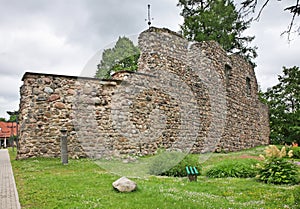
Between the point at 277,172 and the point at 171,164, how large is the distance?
2746 millimetres

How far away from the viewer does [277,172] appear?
22.8 ft

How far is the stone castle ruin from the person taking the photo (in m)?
10.3

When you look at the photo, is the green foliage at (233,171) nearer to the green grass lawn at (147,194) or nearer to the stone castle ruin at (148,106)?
the green grass lawn at (147,194)

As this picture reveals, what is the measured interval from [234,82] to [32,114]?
12.0 metres

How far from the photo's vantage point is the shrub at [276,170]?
6.80 m

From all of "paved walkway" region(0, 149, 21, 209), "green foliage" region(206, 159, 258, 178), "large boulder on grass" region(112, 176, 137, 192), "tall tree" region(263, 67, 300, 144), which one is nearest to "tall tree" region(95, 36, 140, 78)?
A: "paved walkway" region(0, 149, 21, 209)

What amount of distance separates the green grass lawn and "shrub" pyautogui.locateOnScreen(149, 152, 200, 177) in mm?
1300

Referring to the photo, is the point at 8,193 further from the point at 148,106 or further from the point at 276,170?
the point at 148,106

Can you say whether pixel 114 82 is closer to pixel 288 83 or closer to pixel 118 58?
pixel 118 58

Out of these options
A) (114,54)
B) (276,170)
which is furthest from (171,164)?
(114,54)

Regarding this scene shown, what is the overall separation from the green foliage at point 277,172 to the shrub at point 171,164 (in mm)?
1866

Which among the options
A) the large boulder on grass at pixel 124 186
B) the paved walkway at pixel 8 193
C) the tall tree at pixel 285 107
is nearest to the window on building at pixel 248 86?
the tall tree at pixel 285 107

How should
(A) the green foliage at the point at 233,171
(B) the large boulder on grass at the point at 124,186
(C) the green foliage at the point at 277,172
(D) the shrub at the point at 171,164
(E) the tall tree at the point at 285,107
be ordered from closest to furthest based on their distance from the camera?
(B) the large boulder on grass at the point at 124,186
(C) the green foliage at the point at 277,172
(A) the green foliage at the point at 233,171
(D) the shrub at the point at 171,164
(E) the tall tree at the point at 285,107

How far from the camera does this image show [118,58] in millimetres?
12086
